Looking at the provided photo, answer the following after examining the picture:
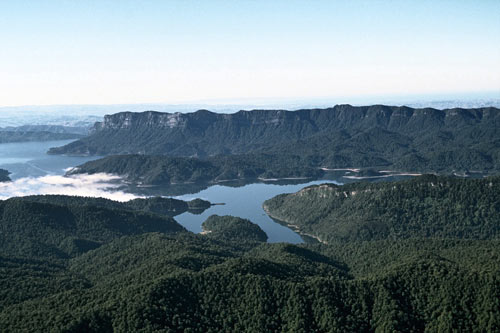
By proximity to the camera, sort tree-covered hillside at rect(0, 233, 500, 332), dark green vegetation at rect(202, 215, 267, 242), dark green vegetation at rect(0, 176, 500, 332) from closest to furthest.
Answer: tree-covered hillside at rect(0, 233, 500, 332) → dark green vegetation at rect(0, 176, 500, 332) → dark green vegetation at rect(202, 215, 267, 242)

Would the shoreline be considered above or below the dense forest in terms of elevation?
below

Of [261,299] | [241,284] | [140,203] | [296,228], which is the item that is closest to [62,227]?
[140,203]

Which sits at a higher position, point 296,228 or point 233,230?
point 233,230

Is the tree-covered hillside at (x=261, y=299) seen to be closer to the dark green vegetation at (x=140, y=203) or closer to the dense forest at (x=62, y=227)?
the dense forest at (x=62, y=227)

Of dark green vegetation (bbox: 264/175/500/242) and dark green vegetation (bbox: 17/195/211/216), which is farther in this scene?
dark green vegetation (bbox: 17/195/211/216)

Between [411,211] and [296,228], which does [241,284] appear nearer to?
[411,211]

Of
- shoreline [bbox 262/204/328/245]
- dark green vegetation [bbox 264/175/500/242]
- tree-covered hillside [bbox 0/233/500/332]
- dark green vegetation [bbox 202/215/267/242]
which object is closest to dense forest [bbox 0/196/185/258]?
dark green vegetation [bbox 202/215/267/242]

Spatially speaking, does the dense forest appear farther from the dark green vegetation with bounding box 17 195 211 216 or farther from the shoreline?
the shoreline
